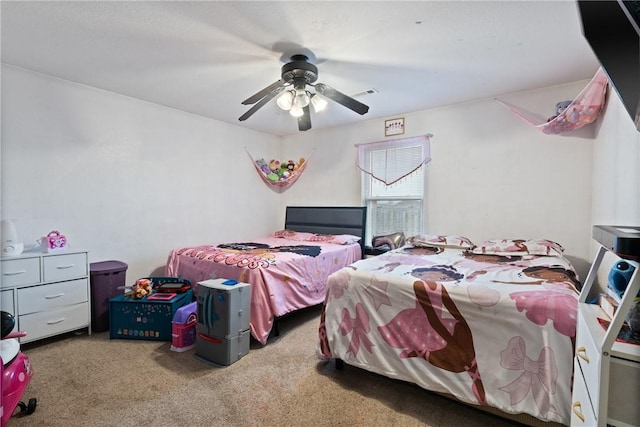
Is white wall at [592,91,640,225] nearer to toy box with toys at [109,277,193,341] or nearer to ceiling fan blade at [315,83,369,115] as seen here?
ceiling fan blade at [315,83,369,115]

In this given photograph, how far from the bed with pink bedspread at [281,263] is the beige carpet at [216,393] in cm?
41

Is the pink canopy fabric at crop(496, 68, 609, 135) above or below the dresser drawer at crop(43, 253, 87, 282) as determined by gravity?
above

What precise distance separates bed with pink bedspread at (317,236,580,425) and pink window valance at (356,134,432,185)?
1843 mm

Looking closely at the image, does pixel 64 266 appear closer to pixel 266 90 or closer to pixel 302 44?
pixel 266 90

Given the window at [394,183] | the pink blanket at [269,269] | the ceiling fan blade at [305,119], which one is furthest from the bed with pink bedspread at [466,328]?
the window at [394,183]

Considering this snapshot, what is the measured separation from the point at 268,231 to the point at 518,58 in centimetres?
397

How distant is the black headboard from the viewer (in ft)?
13.3

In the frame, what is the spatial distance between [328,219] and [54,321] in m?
3.15

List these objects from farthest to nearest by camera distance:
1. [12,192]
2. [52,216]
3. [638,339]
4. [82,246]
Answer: [82,246] < [52,216] < [12,192] < [638,339]

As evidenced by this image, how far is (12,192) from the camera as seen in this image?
Result: 258cm

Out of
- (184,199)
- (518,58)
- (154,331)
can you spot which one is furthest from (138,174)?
(518,58)

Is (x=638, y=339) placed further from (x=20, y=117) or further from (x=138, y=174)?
(x=20, y=117)

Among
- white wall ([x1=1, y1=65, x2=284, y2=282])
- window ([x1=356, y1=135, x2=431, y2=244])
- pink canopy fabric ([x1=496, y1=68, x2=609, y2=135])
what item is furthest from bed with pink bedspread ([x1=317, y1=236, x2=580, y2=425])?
white wall ([x1=1, y1=65, x2=284, y2=282])

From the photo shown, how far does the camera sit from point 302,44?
221 cm
